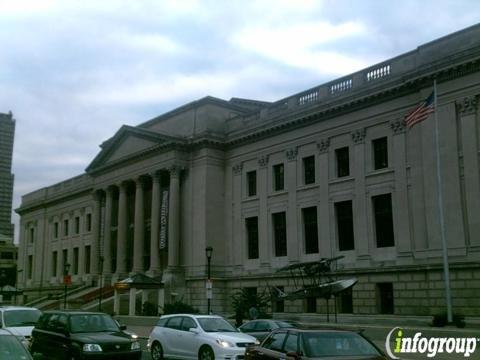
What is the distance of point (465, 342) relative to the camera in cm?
2322

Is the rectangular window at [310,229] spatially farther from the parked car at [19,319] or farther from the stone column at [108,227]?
the parked car at [19,319]

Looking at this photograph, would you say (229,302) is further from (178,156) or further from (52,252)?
(52,252)

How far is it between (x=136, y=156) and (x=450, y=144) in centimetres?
3041

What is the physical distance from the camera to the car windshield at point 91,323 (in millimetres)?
18062

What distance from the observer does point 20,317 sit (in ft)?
72.2

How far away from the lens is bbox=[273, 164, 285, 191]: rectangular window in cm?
4725

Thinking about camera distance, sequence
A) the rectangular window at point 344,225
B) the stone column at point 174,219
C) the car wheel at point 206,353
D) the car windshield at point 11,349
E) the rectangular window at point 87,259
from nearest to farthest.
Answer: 1. the car windshield at point 11,349
2. the car wheel at point 206,353
3. the rectangular window at point 344,225
4. the stone column at point 174,219
5. the rectangular window at point 87,259

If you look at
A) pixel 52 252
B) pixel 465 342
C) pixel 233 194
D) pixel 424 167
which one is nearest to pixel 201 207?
pixel 233 194

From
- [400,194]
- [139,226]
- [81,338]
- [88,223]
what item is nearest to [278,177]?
[400,194]

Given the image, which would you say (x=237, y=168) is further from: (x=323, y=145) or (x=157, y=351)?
(x=157, y=351)

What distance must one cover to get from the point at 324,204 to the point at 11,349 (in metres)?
33.6

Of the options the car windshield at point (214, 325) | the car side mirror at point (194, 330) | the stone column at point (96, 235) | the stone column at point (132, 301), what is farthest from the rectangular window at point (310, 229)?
the stone column at point (96, 235)

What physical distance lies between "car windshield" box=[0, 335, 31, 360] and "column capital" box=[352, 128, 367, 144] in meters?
32.9

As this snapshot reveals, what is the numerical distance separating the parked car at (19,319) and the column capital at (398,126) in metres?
25.2
